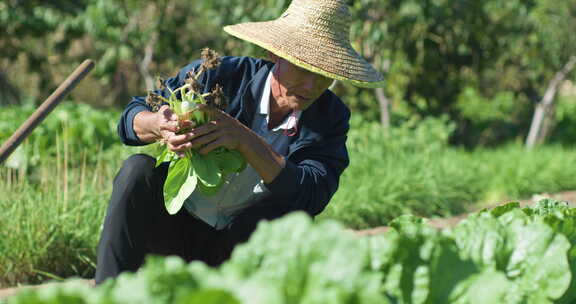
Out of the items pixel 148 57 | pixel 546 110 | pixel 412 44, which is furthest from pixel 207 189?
pixel 546 110

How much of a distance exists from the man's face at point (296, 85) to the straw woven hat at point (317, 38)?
69 mm

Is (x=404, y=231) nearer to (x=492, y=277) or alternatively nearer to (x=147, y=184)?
(x=492, y=277)

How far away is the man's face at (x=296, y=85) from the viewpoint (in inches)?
96.1

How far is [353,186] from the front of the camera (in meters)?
5.36

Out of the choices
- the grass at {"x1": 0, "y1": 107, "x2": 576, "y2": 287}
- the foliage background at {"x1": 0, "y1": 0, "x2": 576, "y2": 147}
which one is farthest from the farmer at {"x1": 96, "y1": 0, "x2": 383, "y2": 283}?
the foliage background at {"x1": 0, "y1": 0, "x2": 576, "y2": 147}

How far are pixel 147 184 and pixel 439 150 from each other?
494cm

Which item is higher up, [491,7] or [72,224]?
[72,224]

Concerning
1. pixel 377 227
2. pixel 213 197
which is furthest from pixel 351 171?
pixel 213 197

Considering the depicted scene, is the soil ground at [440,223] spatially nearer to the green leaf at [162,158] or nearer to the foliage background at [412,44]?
the green leaf at [162,158]

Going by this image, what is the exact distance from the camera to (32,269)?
341 cm

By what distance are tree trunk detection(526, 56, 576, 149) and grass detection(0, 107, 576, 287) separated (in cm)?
54

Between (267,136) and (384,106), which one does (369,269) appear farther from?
(384,106)

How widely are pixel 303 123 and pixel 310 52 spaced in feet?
0.87

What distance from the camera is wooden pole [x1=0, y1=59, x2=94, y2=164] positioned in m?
2.12
